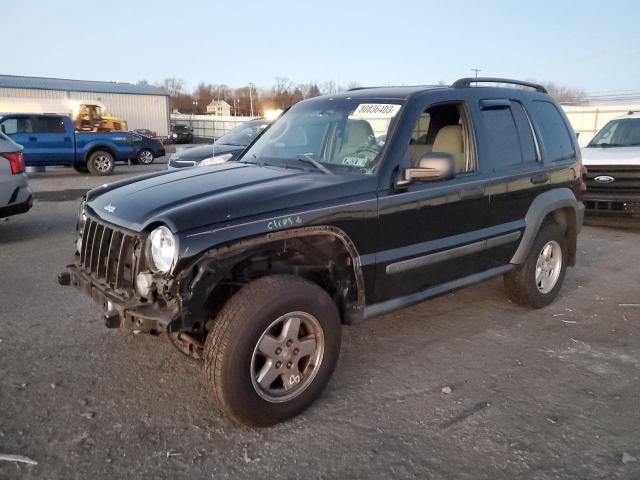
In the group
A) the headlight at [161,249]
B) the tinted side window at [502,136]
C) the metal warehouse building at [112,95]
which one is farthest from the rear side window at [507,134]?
the metal warehouse building at [112,95]

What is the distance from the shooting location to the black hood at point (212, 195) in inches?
113

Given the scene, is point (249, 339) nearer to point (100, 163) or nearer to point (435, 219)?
point (435, 219)

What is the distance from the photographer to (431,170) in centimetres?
343

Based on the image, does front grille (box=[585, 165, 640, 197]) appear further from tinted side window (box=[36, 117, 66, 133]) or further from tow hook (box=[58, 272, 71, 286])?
tinted side window (box=[36, 117, 66, 133])

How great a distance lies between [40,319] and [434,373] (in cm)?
329

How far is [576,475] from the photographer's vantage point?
105 inches

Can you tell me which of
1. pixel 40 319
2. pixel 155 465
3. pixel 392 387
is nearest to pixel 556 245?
pixel 392 387

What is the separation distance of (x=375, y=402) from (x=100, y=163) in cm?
1579

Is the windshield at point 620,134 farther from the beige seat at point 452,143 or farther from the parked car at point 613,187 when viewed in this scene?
the beige seat at point 452,143

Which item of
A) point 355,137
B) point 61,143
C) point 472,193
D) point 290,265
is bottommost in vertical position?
point 290,265

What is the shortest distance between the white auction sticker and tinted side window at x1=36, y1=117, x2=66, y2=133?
14.8 m

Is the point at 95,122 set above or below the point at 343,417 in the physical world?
above

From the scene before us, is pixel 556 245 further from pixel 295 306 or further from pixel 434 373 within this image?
pixel 295 306

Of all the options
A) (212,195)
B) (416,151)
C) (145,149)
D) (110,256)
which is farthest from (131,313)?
(145,149)
